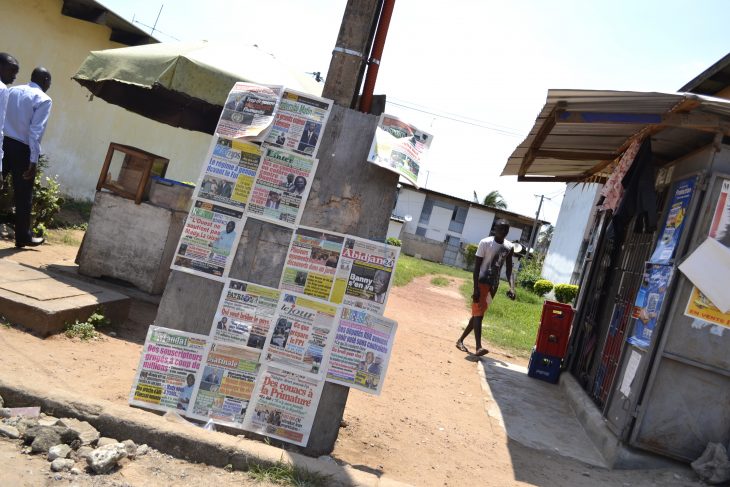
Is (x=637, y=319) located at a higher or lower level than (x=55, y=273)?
higher

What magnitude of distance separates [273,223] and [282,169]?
0.34 meters

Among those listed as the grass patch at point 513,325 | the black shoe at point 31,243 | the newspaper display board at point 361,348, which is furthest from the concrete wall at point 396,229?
the newspaper display board at point 361,348

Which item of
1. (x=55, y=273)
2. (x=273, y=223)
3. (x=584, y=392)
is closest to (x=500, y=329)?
(x=584, y=392)

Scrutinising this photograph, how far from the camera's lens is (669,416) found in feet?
16.6

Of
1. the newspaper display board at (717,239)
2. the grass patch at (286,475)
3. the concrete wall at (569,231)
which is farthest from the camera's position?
the concrete wall at (569,231)

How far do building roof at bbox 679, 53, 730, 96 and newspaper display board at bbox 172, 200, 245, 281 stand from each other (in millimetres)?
7989

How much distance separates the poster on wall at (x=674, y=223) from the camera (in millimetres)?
5152

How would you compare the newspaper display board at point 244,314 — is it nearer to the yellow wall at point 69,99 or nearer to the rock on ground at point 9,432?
the rock on ground at point 9,432

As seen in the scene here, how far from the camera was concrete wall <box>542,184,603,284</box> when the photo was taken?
23.2 m

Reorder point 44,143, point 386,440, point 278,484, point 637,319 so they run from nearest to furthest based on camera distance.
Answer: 1. point 278,484
2. point 386,440
3. point 637,319
4. point 44,143

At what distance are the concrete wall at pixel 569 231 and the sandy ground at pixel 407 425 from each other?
16.2m

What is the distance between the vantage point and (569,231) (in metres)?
A: 26.0

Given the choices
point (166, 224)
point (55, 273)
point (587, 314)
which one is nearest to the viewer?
point (55, 273)

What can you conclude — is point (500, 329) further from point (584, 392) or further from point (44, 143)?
point (44, 143)
